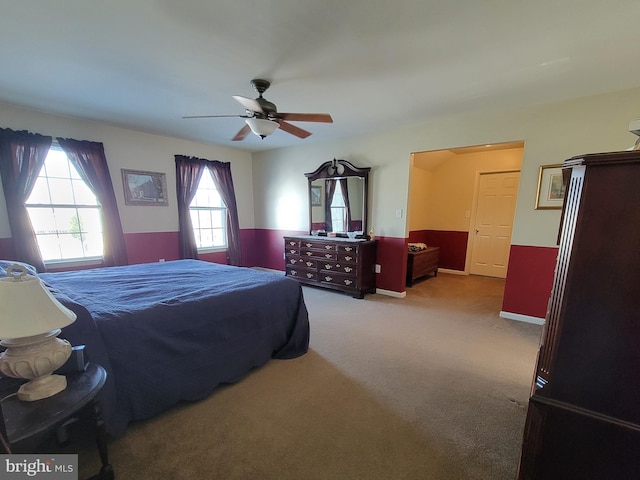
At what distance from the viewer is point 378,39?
69.2 inches

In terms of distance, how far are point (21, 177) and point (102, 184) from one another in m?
0.72

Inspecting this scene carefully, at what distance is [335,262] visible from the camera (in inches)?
160

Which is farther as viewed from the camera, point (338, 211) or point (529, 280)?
point (338, 211)

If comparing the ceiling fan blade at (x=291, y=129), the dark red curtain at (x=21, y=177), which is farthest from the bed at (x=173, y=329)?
the ceiling fan blade at (x=291, y=129)

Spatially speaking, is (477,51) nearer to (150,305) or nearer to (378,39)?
(378,39)

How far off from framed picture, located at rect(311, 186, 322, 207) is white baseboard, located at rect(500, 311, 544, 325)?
3021 mm

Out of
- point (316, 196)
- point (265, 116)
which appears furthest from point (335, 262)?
point (265, 116)

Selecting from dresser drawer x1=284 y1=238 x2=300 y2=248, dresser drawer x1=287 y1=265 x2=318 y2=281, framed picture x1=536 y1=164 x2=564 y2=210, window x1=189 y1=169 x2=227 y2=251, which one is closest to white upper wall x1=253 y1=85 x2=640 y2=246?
framed picture x1=536 y1=164 x2=564 y2=210

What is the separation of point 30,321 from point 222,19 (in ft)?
5.87

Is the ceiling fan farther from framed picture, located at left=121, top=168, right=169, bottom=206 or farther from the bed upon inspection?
framed picture, located at left=121, top=168, right=169, bottom=206

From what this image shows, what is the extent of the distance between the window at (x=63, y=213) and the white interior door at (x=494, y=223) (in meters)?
6.28

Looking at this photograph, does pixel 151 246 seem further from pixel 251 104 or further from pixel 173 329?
pixel 251 104

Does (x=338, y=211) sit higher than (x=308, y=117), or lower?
lower

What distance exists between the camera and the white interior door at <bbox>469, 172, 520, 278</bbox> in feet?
15.9
